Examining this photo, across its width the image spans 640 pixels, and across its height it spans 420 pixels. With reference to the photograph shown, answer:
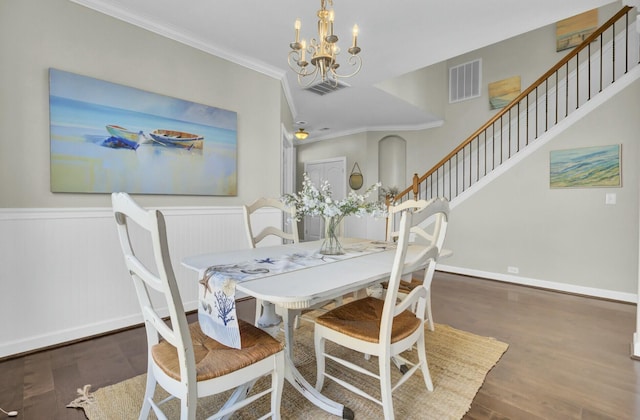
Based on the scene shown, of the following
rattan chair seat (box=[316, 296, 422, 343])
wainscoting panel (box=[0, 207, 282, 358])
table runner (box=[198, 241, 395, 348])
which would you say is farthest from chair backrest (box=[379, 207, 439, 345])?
wainscoting panel (box=[0, 207, 282, 358])

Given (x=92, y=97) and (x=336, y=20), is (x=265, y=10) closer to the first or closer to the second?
(x=336, y=20)

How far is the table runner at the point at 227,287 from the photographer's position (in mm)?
1215

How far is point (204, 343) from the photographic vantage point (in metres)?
1.37

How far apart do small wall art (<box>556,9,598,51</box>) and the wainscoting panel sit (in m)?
5.96

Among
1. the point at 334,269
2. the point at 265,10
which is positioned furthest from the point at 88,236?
the point at 265,10

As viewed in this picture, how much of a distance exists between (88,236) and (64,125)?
822 millimetres

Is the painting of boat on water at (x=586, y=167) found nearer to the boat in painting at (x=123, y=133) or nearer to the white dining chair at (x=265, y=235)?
the white dining chair at (x=265, y=235)

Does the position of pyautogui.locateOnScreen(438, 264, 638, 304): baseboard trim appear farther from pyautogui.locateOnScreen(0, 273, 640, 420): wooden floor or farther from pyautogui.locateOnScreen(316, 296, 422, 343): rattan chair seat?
pyautogui.locateOnScreen(316, 296, 422, 343): rattan chair seat

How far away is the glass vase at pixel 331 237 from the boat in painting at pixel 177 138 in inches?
68.0

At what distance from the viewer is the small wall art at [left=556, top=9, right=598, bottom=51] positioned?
4746 mm

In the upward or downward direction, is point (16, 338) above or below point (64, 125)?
below

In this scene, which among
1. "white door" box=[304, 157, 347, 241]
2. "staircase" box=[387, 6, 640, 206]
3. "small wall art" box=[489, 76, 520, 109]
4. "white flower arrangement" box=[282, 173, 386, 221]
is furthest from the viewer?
"white door" box=[304, 157, 347, 241]

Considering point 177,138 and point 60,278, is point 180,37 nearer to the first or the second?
point 177,138

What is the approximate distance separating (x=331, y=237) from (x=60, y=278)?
2009 mm
